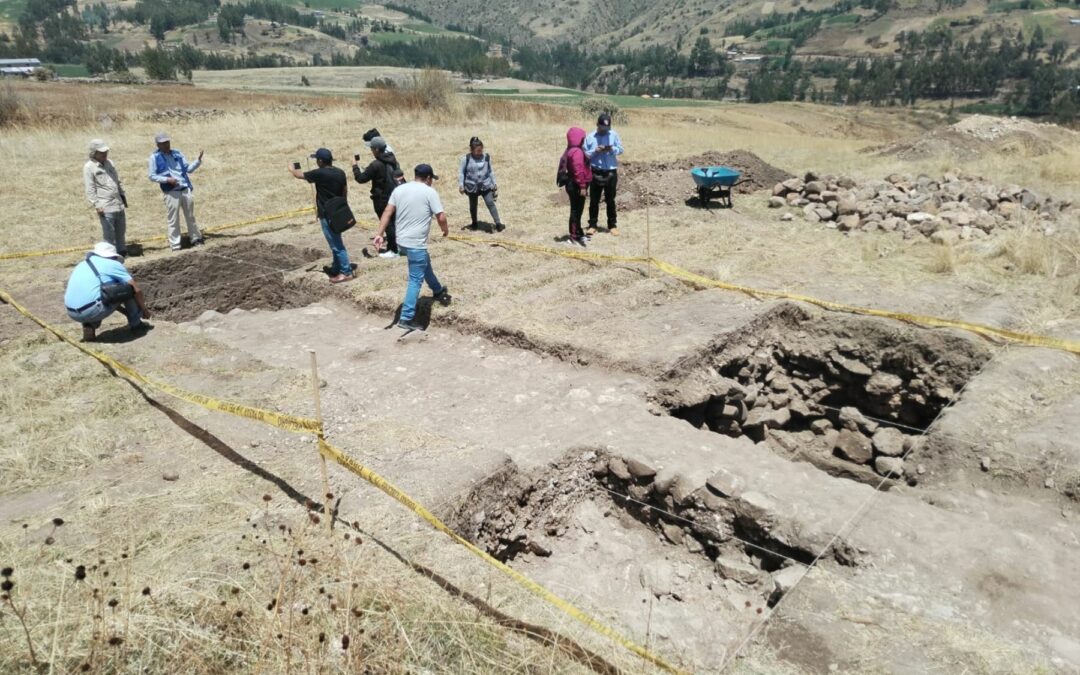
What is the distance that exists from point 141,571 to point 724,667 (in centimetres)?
316

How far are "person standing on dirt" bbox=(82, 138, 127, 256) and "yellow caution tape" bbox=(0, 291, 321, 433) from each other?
242cm

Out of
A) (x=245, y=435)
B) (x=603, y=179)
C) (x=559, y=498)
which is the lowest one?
(x=559, y=498)

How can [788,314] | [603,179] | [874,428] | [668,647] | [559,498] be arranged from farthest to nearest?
[603,179] < [788,314] < [874,428] < [559,498] < [668,647]

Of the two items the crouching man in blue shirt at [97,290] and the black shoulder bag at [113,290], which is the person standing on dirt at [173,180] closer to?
the crouching man in blue shirt at [97,290]

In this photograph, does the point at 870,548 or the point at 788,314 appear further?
the point at 788,314

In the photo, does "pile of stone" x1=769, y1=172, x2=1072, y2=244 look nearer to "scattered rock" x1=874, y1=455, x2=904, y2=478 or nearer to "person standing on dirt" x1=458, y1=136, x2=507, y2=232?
"person standing on dirt" x1=458, y1=136, x2=507, y2=232

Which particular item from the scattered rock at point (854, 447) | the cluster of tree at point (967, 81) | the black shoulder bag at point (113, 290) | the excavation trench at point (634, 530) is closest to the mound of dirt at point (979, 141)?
the scattered rock at point (854, 447)

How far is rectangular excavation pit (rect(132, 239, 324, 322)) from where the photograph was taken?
9828mm

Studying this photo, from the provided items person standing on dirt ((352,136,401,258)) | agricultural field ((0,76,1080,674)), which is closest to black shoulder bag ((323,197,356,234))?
person standing on dirt ((352,136,401,258))

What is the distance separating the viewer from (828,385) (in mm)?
7965

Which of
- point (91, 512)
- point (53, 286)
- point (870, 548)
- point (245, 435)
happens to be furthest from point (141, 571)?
point (53, 286)

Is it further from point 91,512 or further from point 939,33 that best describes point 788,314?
point 939,33

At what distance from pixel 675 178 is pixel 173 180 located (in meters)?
9.37

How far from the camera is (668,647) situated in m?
4.35
